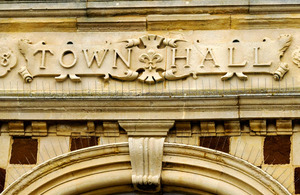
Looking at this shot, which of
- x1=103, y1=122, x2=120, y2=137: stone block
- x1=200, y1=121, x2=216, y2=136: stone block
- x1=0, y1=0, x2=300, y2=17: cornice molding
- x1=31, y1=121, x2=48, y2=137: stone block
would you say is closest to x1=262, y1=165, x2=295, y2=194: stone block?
x1=200, y1=121, x2=216, y2=136: stone block

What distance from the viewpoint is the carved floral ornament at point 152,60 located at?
10.1 metres

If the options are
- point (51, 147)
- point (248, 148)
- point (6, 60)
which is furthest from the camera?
point (6, 60)

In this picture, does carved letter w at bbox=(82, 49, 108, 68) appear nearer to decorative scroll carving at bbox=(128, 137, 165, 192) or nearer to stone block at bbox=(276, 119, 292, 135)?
decorative scroll carving at bbox=(128, 137, 165, 192)

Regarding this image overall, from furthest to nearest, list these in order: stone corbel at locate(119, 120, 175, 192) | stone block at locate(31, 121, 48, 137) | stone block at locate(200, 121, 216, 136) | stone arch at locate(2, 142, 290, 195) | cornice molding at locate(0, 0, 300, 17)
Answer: cornice molding at locate(0, 0, 300, 17) < stone block at locate(31, 121, 48, 137) < stone block at locate(200, 121, 216, 136) < stone corbel at locate(119, 120, 175, 192) < stone arch at locate(2, 142, 290, 195)

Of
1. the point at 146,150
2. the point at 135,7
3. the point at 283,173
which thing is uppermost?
the point at 135,7

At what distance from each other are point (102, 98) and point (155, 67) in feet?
2.28

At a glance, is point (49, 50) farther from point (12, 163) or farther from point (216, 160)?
point (216, 160)

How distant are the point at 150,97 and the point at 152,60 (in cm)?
56

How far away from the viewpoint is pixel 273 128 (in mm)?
9766

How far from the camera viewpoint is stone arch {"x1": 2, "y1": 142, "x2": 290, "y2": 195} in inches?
378

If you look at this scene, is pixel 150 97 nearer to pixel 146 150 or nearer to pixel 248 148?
pixel 146 150

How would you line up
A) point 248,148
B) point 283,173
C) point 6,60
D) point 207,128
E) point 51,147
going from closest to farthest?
point 283,173 < point 248,148 < point 207,128 < point 51,147 < point 6,60

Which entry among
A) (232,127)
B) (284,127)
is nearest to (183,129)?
(232,127)

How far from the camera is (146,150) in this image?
973 centimetres
